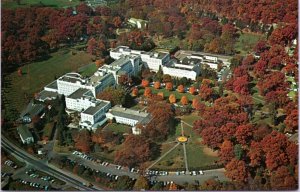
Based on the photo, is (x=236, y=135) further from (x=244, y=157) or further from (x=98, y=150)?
(x=98, y=150)

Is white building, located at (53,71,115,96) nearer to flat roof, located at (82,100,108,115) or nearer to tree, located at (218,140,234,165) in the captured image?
flat roof, located at (82,100,108,115)

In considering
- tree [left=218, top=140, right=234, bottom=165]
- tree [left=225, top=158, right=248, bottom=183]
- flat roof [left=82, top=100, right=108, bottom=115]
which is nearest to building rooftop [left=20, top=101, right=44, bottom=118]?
flat roof [left=82, top=100, right=108, bottom=115]

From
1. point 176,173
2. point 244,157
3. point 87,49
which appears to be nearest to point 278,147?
point 244,157

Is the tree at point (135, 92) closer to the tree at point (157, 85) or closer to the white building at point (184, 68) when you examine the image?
the tree at point (157, 85)

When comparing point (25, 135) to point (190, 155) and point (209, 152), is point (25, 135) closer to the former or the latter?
point (190, 155)

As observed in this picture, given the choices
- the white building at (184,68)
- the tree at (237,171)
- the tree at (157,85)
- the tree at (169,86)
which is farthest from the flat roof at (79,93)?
the tree at (237,171)

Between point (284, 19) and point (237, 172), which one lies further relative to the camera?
point (284, 19)
